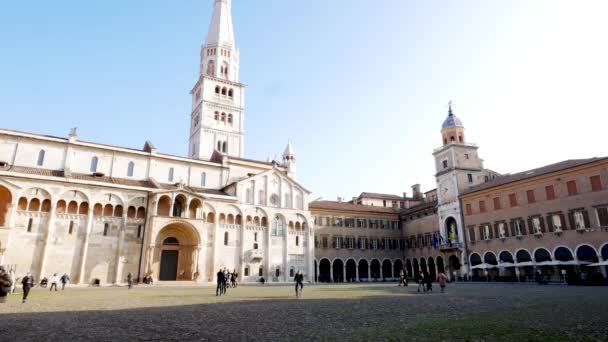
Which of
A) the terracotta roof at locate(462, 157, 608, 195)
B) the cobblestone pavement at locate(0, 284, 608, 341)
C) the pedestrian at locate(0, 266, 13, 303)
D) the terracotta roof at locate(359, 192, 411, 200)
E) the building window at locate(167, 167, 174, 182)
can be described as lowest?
the cobblestone pavement at locate(0, 284, 608, 341)

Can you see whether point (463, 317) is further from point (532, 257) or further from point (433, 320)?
point (532, 257)

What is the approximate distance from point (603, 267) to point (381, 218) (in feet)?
96.1

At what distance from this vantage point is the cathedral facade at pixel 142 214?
33.4 metres

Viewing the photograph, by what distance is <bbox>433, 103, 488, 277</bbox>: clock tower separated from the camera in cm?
4750

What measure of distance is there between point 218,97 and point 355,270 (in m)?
34.2

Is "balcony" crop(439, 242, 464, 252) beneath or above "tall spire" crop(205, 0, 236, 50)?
beneath

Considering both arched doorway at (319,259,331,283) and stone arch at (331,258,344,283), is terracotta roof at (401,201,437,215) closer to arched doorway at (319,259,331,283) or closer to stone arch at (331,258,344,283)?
stone arch at (331,258,344,283)

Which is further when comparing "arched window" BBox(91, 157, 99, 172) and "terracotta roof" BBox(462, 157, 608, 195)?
"arched window" BBox(91, 157, 99, 172)

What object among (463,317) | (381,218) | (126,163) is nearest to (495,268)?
(381,218)

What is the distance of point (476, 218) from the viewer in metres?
45.1

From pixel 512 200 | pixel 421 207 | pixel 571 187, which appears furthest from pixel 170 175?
pixel 571 187

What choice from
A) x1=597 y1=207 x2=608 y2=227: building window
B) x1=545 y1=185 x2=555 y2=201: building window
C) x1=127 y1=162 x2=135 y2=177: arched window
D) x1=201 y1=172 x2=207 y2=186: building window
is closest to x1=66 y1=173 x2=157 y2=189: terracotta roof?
x1=127 y1=162 x2=135 y2=177: arched window

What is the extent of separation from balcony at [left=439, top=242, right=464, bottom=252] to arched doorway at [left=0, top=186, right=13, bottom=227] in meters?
47.0

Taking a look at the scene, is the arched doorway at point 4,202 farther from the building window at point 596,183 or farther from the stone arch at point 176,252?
the building window at point 596,183
